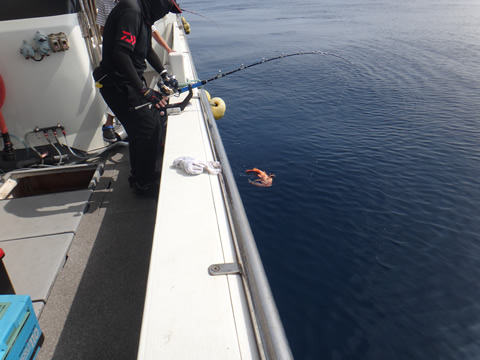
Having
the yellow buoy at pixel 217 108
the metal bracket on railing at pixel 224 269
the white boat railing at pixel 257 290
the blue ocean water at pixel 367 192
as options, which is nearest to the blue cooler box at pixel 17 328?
the metal bracket on railing at pixel 224 269

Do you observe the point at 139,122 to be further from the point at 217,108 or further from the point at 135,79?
the point at 217,108

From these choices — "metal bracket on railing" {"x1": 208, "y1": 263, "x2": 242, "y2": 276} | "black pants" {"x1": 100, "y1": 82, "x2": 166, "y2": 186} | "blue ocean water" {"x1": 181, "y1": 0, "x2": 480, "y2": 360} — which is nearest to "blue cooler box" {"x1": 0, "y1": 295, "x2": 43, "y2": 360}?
"metal bracket on railing" {"x1": 208, "y1": 263, "x2": 242, "y2": 276}

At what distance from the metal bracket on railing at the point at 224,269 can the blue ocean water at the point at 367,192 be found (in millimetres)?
2167

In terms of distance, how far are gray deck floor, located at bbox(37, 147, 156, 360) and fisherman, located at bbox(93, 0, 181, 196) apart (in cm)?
34

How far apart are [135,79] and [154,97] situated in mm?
227

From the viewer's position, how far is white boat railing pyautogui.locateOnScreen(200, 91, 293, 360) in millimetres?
1230

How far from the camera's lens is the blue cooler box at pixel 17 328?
Answer: 1.42m

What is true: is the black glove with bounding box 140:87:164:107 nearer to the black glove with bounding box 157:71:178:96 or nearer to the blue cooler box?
Answer: the black glove with bounding box 157:71:178:96

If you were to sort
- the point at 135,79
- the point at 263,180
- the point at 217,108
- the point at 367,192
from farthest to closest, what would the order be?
the point at 263,180
the point at 217,108
the point at 367,192
the point at 135,79

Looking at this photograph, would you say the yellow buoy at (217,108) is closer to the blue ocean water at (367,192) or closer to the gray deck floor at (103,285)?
the blue ocean water at (367,192)

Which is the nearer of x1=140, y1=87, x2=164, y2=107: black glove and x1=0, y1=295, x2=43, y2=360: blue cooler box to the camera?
x1=0, y1=295, x2=43, y2=360: blue cooler box

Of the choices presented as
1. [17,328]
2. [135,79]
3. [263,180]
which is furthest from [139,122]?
[263,180]

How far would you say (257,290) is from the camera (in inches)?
56.4

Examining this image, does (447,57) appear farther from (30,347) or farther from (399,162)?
(30,347)
